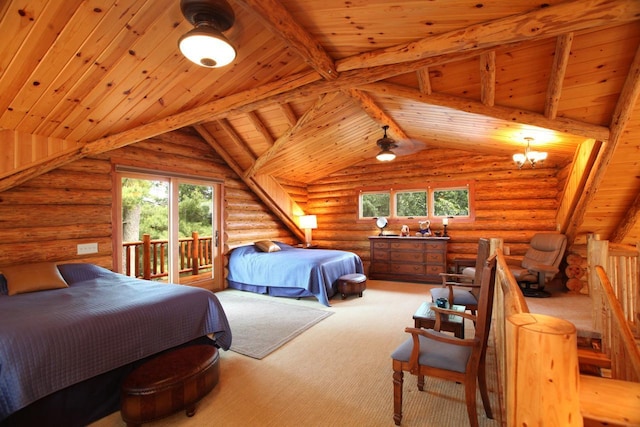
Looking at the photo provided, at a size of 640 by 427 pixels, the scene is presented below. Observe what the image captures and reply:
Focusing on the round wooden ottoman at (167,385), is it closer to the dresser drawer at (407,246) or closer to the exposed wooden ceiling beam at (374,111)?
the exposed wooden ceiling beam at (374,111)

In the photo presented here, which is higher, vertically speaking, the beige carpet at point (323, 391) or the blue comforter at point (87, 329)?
the blue comforter at point (87, 329)

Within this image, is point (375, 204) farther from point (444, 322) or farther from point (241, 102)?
point (444, 322)

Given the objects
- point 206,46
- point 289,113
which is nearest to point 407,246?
point 289,113

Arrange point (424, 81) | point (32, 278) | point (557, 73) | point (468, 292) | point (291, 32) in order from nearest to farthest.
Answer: point (291, 32)
point (557, 73)
point (32, 278)
point (424, 81)
point (468, 292)

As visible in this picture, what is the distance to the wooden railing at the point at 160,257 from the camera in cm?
496

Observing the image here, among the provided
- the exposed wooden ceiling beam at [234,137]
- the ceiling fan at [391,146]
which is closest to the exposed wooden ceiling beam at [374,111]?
the ceiling fan at [391,146]

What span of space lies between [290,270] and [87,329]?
329 centimetres

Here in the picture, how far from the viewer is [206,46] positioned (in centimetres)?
212

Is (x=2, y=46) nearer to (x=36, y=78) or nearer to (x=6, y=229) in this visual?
(x=36, y=78)

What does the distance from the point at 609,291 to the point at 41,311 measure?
4.31 meters

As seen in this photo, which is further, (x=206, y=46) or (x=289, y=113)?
(x=289, y=113)

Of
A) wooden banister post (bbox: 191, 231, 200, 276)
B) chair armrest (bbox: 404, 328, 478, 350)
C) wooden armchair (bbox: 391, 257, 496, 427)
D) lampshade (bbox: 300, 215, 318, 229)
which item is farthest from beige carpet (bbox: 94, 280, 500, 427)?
lampshade (bbox: 300, 215, 318, 229)

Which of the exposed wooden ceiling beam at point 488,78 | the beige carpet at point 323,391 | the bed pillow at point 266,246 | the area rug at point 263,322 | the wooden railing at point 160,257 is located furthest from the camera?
the bed pillow at point 266,246

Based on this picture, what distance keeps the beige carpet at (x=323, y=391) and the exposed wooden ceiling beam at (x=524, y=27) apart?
266 centimetres
